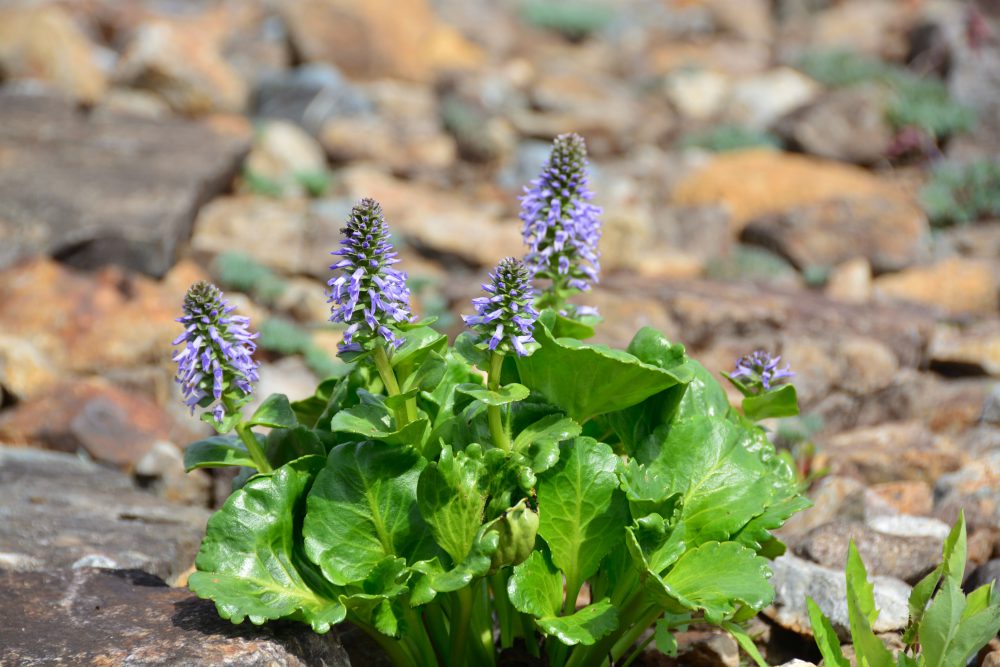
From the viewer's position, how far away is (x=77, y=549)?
4.10 meters

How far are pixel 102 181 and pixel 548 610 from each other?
7778 millimetres

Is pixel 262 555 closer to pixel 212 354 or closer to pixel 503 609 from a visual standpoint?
pixel 212 354

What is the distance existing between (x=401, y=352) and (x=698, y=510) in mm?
1041

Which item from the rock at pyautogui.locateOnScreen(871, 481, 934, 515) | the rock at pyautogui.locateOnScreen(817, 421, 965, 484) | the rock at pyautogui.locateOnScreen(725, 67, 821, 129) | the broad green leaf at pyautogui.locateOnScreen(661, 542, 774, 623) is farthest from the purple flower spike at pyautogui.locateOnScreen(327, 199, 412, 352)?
the rock at pyautogui.locateOnScreen(725, 67, 821, 129)

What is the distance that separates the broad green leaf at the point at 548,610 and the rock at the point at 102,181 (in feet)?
21.0

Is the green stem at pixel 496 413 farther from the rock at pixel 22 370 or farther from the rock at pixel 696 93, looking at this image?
the rock at pixel 696 93

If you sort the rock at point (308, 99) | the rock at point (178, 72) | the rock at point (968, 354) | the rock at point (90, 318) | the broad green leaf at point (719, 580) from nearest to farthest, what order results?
1. the broad green leaf at point (719, 580)
2. the rock at point (968, 354)
3. the rock at point (90, 318)
4. the rock at point (178, 72)
5. the rock at point (308, 99)

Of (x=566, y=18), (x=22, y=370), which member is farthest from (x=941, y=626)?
(x=566, y=18)

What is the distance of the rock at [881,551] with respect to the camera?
4.21 metres

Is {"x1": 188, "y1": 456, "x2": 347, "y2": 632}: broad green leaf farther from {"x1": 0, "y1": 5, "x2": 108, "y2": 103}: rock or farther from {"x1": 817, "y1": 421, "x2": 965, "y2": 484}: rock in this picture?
{"x1": 0, "y1": 5, "x2": 108, "y2": 103}: rock

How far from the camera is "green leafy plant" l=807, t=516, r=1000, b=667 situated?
3014mm

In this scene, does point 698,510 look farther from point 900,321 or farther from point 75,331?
point 75,331

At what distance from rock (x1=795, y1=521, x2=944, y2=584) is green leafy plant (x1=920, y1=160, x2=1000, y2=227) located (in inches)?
302

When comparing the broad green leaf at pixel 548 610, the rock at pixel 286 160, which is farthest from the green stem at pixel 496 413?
the rock at pixel 286 160
